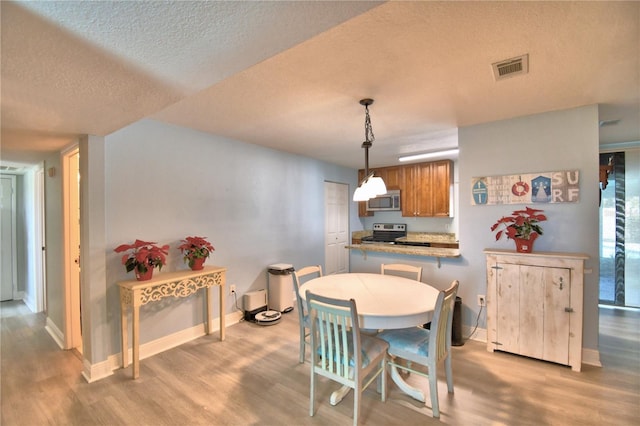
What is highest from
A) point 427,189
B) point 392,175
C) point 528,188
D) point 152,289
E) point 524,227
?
point 392,175

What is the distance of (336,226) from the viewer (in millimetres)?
5523

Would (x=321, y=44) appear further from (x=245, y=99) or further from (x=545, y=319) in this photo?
(x=545, y=319)

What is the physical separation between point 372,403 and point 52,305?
12.5 ft

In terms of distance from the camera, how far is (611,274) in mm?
4094

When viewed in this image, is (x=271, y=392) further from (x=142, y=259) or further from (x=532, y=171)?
(x=532, y=171)

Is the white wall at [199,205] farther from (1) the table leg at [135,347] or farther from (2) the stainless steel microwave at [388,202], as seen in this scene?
(2) the stainless steel microwave at [388,202]

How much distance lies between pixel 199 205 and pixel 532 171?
11.7 feet

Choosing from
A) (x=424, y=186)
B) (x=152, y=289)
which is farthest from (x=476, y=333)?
(x=152, y=289)

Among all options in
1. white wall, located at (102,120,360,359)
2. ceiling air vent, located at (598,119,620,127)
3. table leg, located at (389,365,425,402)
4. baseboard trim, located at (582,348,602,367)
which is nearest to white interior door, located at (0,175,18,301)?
white wall, located at (102,120,360,359)

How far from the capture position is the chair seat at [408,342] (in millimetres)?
1956

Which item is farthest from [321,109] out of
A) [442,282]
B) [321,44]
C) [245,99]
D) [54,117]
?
[442,282]

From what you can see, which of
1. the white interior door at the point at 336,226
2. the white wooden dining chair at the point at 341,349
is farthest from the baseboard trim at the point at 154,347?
the white interior door at the point at 336,226

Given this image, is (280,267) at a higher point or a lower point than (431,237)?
lower

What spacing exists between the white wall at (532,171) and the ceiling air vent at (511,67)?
1.16 metres
